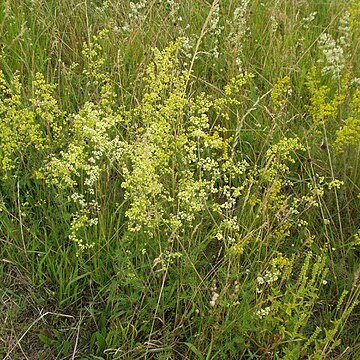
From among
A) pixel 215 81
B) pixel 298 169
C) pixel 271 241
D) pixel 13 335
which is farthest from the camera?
pixel 215 81

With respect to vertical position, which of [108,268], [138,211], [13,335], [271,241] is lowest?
[13,335]

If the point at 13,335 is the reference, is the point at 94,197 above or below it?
above

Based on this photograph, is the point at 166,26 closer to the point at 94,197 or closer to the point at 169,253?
the point at 94,197

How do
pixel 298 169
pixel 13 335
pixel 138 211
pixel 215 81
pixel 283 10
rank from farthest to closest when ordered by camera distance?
1. pixel 283 10
2. pixel 215 81
3. pixel 298 169
4. pixel 13 335
5. pixel 138 211

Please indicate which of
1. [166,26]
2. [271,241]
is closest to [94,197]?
[271,241]

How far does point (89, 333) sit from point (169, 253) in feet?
1.48

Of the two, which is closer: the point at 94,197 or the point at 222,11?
the point at 94,197

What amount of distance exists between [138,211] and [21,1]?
1.94m

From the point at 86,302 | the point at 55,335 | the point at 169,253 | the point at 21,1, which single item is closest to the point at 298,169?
the point at 169,253

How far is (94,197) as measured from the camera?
2.37 meters

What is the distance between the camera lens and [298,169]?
265cm

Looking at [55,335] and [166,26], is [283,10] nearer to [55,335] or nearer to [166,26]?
[166,26]

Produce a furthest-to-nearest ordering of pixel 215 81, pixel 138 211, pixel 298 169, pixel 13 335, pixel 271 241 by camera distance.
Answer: pixel 215 81, pixel 298 169, pixel 271 241, pixel 13 335, pixel 138 211

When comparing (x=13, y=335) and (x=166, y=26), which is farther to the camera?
(x=166, y=26)
